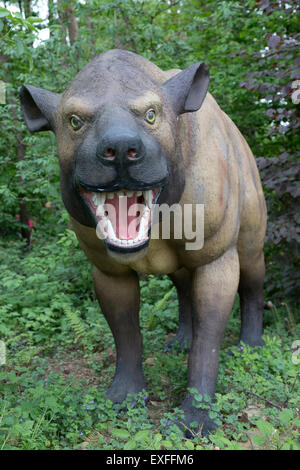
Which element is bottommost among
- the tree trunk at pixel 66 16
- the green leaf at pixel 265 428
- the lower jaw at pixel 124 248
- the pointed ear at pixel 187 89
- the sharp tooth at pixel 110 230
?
the green leaf at pixel 265 428

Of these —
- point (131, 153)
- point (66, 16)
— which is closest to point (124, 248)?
point (131, 153)

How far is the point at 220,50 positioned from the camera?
6.25 meters

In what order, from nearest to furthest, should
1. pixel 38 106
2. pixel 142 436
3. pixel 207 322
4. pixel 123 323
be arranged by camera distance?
1. pixel 142 436
2. pixel 38 106
3. pixel 207 322
4. pixel 123 323

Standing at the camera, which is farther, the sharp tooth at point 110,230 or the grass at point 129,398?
the grass at point 129,398

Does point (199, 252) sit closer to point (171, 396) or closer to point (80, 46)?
point (171, 396)

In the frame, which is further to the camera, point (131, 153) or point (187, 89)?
point (187, 89)

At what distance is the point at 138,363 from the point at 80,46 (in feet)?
14.9

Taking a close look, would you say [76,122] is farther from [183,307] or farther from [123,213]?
[183,307]

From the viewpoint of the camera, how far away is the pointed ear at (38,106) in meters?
2.74

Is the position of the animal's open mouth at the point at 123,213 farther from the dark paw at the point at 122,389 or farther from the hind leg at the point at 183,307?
the hind leg at the point at 183,307

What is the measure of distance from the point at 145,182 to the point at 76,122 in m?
0.45

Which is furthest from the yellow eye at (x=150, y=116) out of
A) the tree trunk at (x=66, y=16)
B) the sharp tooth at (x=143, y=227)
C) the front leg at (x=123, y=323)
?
the tree trunk at (x=66, y=16)

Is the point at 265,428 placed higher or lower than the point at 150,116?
lower

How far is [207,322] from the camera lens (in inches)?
120
